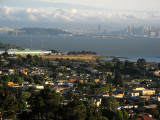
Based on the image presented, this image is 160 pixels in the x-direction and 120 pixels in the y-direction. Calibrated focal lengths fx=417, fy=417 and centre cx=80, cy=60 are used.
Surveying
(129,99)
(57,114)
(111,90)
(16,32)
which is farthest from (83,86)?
(16,32)

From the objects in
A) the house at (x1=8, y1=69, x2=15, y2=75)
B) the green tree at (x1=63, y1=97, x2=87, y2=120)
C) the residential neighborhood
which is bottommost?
the residential neighborhood

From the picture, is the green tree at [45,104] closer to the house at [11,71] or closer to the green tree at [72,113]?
the green tree at [72,113]

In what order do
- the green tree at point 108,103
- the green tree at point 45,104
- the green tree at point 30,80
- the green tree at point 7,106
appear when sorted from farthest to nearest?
the green tree at point 30,80 → the green tree at point 108,103 → the green tree at point 45,104 → the green tree at point 7,106

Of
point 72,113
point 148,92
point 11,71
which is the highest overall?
point 72,113

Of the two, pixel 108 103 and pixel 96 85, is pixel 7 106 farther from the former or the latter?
pixel 96 85

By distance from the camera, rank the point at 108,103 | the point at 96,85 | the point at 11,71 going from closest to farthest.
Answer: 1. the point at 108,103
2. the point at 96,85
3. the point at 11,71

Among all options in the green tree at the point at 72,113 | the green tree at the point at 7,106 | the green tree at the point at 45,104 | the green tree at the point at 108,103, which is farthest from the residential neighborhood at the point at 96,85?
the green tree at the point at 72,113

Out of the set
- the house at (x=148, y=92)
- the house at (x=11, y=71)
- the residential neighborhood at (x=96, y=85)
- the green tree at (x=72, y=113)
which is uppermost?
the green tree at (x=72, y=113)

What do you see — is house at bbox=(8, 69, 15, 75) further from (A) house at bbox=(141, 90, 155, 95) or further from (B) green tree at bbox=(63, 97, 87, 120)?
(B) green tree at bbox=(63, 97, 87, 120)

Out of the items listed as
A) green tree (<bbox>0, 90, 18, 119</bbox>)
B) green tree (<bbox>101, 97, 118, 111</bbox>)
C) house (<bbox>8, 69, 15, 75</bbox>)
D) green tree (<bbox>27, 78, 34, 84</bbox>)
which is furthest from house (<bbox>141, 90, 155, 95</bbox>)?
green tree (<bbox>0, 90, 18, 119</bbox>)

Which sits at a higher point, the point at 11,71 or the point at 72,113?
the point at 72,113

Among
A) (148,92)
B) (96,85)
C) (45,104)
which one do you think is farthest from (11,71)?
(45,104)

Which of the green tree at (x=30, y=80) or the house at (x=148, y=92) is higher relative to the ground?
the green tree at (x=30, y=80)
